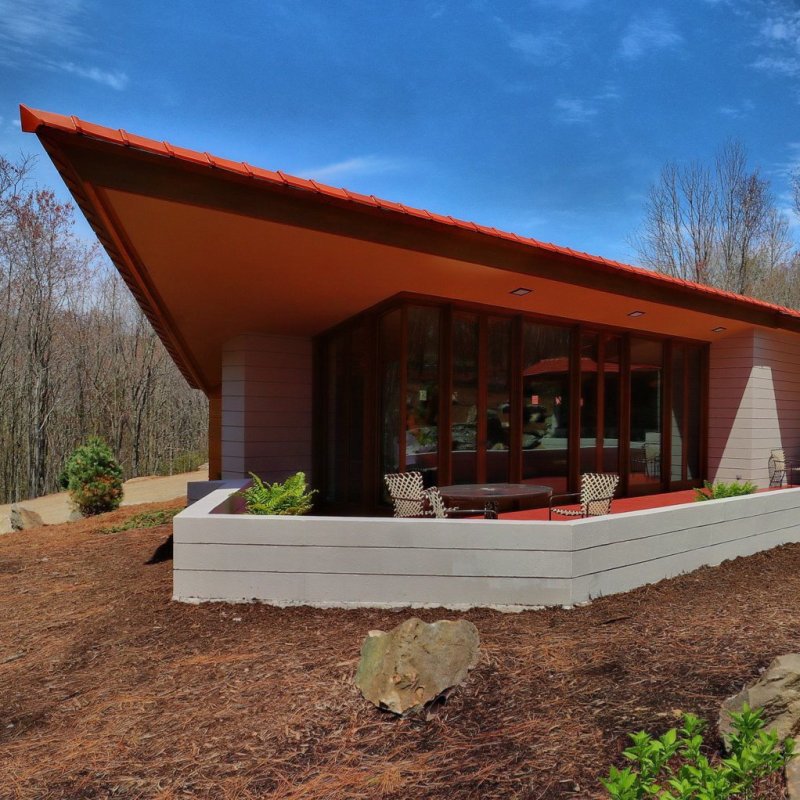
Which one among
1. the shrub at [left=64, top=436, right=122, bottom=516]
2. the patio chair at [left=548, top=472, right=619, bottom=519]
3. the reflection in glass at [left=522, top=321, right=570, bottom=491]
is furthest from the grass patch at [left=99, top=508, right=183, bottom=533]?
the patio chair at [left=548, top=472, right=619, bottom=519]

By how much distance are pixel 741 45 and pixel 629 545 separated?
12.5m

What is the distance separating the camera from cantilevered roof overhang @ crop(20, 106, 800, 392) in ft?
11.2

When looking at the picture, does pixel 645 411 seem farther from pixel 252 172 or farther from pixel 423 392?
pixel 252 172

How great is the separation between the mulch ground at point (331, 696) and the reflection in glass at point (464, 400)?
109 inches

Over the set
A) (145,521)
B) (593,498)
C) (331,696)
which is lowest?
(145,521)

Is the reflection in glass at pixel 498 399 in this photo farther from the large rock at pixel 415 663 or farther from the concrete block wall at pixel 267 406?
the large rock at pixel 415 663

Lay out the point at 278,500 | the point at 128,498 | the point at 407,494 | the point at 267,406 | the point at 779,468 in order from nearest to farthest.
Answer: the point at 278,500 < the point at 407,494 < the point at 267,406 < the point at 779,468 < the point at 128,498

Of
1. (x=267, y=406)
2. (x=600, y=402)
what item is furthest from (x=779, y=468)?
(x=267, y=406)

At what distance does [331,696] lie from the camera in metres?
2.87

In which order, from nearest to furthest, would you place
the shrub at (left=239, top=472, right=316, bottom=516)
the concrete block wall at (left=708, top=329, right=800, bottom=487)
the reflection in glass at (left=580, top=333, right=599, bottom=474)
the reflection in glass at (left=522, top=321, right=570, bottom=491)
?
the shrub at (left=239, top=472, right=316, bottom=516) < the reflection in glass at (left=522, top=321, right=570, bottom=491) < the reflection in glass at (left=580, top=333, right=599, bottom=474) < the concrete block wall at (left=708, top=329, right=800, bottom=487)

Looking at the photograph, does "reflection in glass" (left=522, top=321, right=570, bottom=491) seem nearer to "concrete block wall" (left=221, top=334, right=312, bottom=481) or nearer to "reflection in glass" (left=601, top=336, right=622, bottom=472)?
"reflection in glass" (left=601, top=336, right=622, bottom=472)

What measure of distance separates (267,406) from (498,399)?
314 cm

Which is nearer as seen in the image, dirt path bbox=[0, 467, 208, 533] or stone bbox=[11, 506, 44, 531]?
stone bbox=[11, 506, 44, 531]

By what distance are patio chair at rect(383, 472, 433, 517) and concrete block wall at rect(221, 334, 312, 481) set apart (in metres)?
2.34
